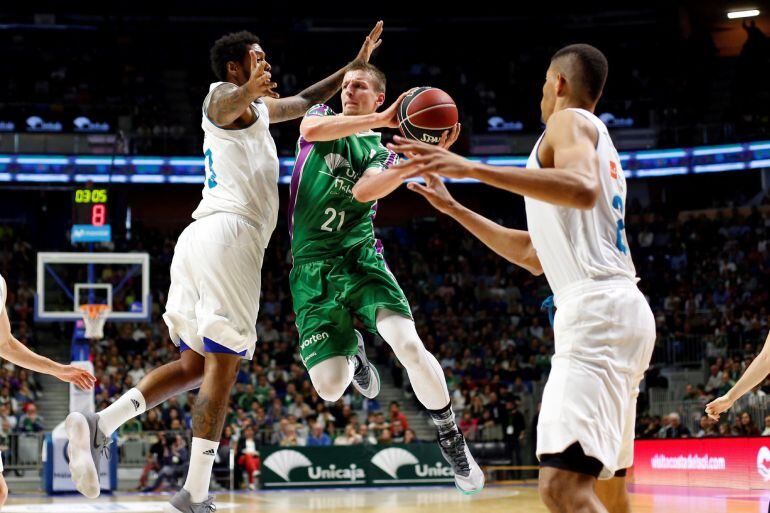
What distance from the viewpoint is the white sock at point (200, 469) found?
5676 mm

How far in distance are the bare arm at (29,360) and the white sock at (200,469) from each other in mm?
1006

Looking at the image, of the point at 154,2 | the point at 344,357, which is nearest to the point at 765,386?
the point at 344,357

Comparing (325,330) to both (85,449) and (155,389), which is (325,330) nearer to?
(155,389)

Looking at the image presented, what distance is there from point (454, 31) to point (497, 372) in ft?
46.5

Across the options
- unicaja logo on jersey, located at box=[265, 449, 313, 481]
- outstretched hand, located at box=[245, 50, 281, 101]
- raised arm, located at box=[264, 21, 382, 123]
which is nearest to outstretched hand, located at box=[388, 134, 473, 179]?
outstretched hand, located at box=[245, 50, 281, 101]

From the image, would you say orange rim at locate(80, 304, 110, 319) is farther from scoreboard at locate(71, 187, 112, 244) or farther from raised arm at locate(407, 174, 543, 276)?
raised arm at locate(407, 174, 543, 276)

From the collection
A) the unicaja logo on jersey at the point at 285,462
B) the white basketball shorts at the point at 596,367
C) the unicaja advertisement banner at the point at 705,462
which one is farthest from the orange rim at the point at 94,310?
the white basketball shorts at the point at 596,367

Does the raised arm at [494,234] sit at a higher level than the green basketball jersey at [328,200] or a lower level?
lower

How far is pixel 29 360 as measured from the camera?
616 centimetres

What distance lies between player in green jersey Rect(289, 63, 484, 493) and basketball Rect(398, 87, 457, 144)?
0.53 meters

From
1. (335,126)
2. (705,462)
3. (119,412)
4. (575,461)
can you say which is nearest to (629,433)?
(575,461)

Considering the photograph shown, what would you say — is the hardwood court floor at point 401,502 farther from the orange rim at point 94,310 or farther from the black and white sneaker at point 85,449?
the black and white sneaker at point 85,449

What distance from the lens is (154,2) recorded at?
3159cm

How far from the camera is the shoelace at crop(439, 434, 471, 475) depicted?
250 inches
